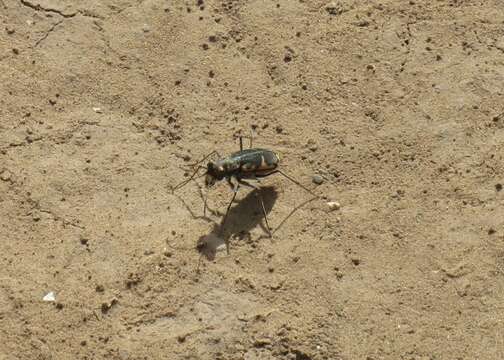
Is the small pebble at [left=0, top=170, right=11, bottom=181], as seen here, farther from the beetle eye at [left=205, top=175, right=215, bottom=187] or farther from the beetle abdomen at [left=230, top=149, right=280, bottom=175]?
the beetle abdomen at [left=230, top=149, right=280, bottom=175]

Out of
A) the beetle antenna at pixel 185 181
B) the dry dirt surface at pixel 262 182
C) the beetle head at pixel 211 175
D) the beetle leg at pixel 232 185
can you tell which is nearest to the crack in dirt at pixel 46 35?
the dry dirt surface at pixel 262 182

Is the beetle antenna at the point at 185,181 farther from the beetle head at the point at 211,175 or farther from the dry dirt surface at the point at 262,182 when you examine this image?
the beetle head at the point at 211,175

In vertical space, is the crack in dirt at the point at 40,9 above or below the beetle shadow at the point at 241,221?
above

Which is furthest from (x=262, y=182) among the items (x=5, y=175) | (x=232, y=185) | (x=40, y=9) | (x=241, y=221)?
(x=40, y=9)

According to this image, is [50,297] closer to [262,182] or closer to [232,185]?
[232,185]

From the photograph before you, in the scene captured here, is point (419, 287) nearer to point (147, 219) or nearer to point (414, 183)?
point (414, 183)

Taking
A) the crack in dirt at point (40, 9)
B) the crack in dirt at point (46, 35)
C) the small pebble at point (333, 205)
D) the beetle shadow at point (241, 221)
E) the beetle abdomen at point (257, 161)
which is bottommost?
the beetle shadow at point (241, 221)

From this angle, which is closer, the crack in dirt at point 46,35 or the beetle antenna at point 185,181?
the beetle antenna at point 185,181
